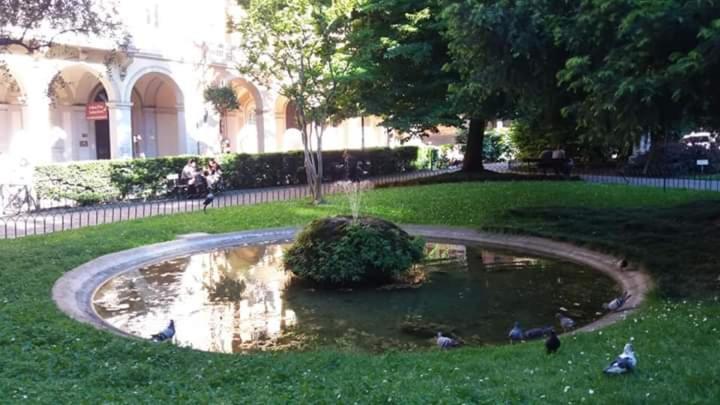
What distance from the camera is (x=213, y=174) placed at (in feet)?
70.0

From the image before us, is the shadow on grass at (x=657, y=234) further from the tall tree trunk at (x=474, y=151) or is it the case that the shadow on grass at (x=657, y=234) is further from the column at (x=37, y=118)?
the column at (x=37, y=118)

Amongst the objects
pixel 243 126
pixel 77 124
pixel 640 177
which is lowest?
pixel 640 177

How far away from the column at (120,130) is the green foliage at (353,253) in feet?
59.9

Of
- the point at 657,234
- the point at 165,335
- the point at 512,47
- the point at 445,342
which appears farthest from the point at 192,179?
the point at 445,342

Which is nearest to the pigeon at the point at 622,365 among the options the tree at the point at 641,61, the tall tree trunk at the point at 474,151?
the tree at the point at 641,61

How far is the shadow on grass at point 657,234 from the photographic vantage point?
8.69 metres

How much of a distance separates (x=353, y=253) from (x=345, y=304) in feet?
3.34

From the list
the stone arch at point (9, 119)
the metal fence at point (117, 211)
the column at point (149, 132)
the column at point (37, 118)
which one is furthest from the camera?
the column at point (149, 132)

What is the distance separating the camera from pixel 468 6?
10266 mm

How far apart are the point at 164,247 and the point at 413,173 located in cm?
1880

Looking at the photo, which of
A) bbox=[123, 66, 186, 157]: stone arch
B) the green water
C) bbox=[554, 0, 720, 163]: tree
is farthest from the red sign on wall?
bbox=[554, 0, 720, 163]: tree

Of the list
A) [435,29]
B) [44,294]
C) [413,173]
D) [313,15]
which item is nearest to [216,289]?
[44,294]

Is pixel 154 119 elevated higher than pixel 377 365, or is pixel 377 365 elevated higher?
pixel 154 119

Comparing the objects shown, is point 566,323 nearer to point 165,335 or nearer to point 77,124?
point 165,335
